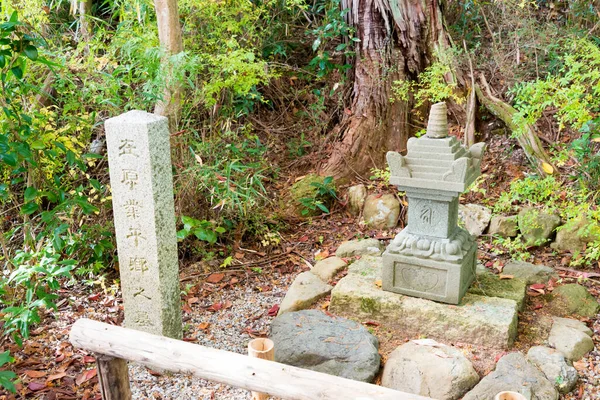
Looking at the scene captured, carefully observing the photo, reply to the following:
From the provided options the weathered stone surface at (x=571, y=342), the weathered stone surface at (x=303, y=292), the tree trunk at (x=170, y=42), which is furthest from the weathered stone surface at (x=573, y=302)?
the tree trunk at (x=170, y=42)

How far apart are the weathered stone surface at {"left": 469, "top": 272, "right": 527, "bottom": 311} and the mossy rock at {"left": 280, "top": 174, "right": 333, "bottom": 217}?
A: 2122 mm

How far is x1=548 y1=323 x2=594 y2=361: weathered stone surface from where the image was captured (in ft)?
12.3

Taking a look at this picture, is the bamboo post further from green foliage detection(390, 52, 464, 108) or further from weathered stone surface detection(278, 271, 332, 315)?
green foliage detection(390, 52, 464, 108)

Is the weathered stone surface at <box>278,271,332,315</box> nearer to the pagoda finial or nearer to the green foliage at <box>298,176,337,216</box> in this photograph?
the green foliage at <box>298,176,337,216</box>

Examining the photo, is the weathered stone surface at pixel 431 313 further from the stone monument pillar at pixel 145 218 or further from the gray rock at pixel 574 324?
the stone monument pillar at pixel 145 218

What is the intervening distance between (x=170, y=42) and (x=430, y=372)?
3.30m

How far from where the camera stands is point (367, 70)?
6.48 meters

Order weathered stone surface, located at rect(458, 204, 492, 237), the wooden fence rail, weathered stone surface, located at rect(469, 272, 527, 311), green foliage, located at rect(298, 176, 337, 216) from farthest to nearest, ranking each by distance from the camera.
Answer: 1. green foliage, located at rect(298, 176, 337, 216)
2. weathered stone surface, located at rect(458, 204, 492, 237)
3. weathered stone surface, located at rect(469, 272, 527, 311)
4. the wooden fence rail

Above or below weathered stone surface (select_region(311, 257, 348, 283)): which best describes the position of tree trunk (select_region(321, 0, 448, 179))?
above

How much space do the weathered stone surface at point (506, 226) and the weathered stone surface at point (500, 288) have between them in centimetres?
97

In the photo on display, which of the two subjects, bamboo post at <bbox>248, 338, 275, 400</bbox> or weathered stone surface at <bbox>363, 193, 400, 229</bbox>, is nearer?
bamboo post at <bbox>248, 338, 275, 400</bbox>

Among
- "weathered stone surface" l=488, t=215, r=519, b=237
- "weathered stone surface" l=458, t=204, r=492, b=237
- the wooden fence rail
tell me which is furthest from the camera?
"weathered stone surface" l=458, t=204, r=492, b=237

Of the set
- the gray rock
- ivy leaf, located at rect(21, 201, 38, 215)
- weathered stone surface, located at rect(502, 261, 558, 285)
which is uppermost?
ivy leaf, located at rect(21, 201, 38, 215)

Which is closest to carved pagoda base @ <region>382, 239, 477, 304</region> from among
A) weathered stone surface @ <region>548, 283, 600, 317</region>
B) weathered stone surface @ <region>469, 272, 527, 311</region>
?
weathered stone surface @ <region>469, 272, 527, 311</region>
